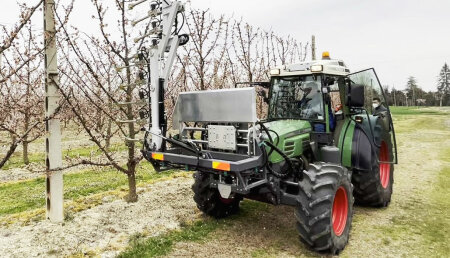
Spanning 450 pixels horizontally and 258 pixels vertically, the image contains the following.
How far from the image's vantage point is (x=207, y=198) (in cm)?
580

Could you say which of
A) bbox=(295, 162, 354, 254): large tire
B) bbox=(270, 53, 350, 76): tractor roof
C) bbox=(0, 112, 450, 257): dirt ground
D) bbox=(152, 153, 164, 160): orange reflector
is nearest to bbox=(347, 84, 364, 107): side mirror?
bbox=(270, 53, 350, 76): tractor roof

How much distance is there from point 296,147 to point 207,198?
1.79m

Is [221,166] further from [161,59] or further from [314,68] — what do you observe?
[314,68]

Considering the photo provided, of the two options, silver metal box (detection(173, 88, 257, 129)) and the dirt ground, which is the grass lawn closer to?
the dirt ground

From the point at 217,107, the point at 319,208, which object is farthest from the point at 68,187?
the point at 319,208

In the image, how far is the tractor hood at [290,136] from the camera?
15.8 ft

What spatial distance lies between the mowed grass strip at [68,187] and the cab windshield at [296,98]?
2.99 metres

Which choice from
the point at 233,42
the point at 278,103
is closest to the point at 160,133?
the point at 278,103

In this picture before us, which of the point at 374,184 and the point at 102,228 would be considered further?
the point at 374,184

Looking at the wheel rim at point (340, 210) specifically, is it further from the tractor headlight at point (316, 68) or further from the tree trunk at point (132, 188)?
the tree trunk at point (132, 188)

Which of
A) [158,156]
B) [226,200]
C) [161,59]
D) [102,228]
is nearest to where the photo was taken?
[158,156]

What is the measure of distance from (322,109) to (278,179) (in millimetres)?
1528

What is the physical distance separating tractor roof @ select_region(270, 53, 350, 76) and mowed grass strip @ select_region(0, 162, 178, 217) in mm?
3360

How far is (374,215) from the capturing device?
6156 mm
